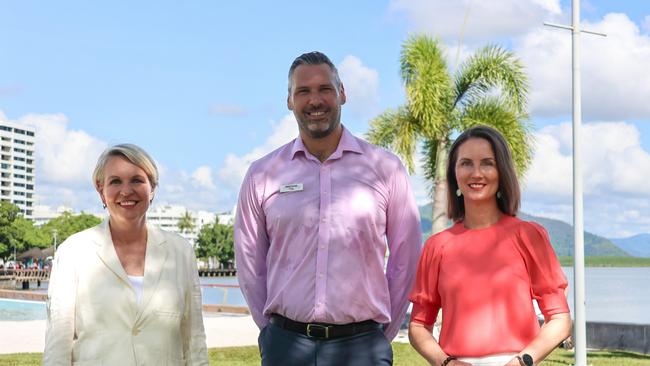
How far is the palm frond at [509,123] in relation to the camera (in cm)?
1830

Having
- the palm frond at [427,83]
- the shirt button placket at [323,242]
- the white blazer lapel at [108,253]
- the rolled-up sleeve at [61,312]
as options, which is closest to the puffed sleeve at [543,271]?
the shirt button placket at [323,242]

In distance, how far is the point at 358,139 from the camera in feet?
14.9

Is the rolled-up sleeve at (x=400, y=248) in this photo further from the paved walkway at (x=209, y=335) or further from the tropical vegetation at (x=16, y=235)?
the tropical vegetation at (x=16, y=235)

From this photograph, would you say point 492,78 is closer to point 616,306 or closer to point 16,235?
point 616,306

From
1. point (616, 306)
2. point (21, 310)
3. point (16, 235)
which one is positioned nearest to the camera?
point (21, 310)

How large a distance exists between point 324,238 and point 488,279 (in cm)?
89

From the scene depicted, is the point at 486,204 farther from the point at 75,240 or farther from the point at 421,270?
the point at 75,240

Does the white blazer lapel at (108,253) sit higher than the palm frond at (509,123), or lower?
lower

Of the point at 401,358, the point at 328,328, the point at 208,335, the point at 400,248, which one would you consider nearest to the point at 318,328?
the point at 328,328

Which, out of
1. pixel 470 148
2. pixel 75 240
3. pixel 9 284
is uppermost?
pixel 470 148

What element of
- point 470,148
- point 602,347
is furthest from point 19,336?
point 470,148

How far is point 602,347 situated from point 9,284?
72.4 meters

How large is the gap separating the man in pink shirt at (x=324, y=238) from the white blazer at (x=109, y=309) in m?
0.44

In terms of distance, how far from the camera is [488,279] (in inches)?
143
